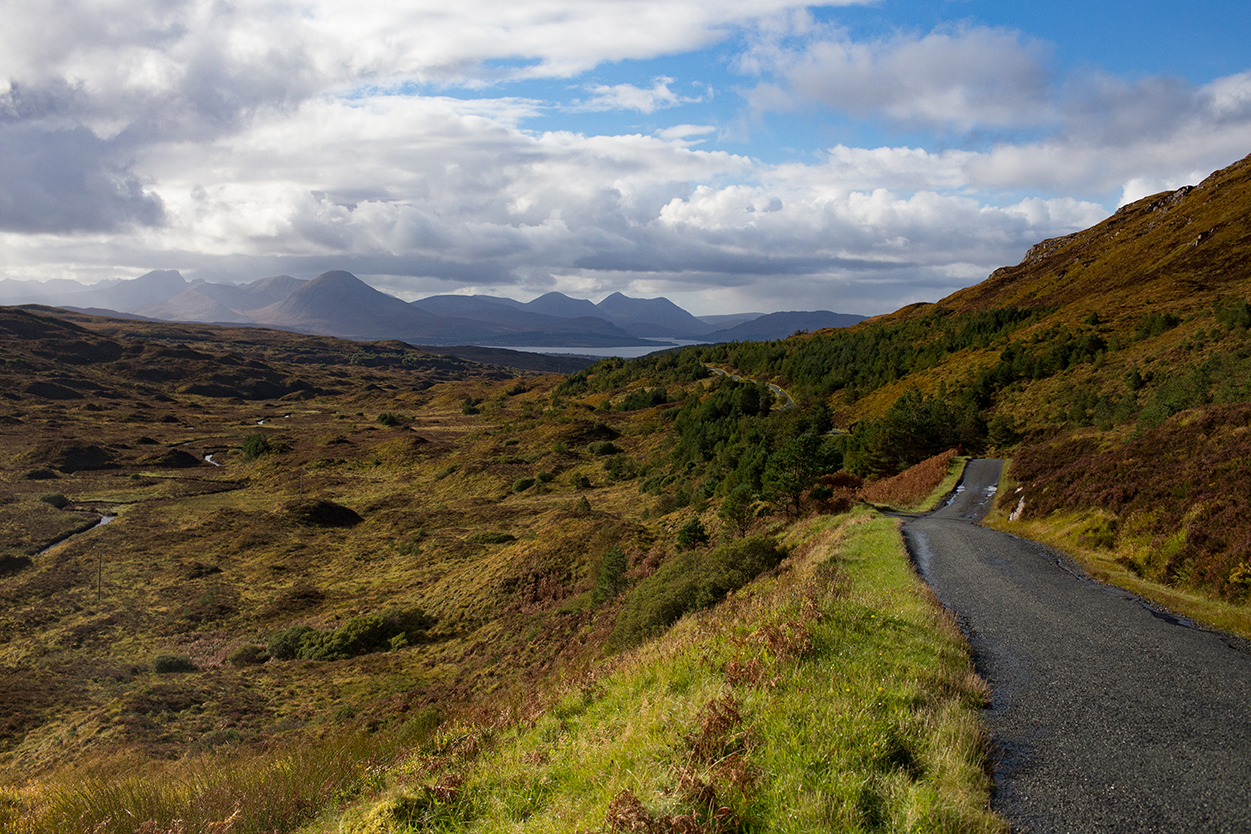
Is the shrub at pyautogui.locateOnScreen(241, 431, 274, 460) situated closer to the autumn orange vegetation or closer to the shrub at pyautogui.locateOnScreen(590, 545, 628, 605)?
the shrub at pyautogui.locateOnScreen(590, 545, 628, 605)

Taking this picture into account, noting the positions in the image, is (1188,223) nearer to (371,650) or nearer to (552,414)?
(552,414)

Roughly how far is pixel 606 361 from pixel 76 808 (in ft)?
441

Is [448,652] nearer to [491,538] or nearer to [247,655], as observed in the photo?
[247,655]

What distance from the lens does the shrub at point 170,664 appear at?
2248 centimetres

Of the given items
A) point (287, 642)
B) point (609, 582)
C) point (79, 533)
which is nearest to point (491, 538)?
point (287, 642)

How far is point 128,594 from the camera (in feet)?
102

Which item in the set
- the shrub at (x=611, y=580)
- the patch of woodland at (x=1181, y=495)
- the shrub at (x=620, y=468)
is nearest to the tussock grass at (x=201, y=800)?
the patch of woodland at (x=1181, y=495)

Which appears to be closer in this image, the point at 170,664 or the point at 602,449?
the point at 170,664

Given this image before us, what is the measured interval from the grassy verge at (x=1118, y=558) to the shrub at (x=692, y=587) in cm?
785

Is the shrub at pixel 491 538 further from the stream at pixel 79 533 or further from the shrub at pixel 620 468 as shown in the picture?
the stream at pixel 79 533

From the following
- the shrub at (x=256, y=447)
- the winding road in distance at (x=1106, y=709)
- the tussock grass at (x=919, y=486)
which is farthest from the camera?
the shrub at (x=256, y=447)

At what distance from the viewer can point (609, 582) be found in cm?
2442

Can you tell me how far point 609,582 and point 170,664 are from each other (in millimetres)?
16893

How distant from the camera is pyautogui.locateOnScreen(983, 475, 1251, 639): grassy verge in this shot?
10.5m
